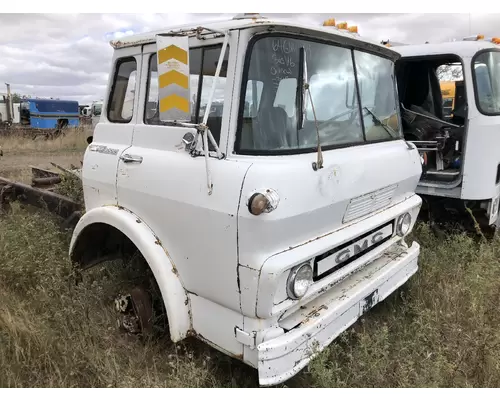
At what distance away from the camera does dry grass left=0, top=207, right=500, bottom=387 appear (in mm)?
2906

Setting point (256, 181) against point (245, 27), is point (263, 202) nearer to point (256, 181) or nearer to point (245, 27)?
point (256, 181)

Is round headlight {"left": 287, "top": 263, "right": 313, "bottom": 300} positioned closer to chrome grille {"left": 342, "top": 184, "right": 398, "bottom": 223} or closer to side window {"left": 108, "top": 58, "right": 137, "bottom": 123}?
chrome grille {"left": 342, "top": 184, "right": 398, "bottom": 223}

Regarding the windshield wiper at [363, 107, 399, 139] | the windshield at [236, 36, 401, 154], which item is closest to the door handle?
the windshield at [236, 36, 401, 154]

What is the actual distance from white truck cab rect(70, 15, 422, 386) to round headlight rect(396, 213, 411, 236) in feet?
0.79

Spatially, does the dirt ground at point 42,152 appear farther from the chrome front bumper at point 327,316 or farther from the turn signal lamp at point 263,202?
the turn signal lamp at point 263,202

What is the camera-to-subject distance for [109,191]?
325cm

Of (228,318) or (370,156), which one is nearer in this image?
(228,318)

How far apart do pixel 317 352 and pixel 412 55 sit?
14.2ft

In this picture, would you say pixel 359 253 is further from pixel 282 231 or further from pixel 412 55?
pixel 412 55

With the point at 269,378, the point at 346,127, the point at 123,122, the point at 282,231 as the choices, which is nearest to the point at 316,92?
the point at 346,127

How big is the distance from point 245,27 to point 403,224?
204 cm

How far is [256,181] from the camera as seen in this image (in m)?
2.30

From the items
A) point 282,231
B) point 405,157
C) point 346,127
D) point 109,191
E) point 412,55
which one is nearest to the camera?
point 282,231

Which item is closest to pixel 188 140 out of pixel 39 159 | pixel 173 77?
pixel 173 77
